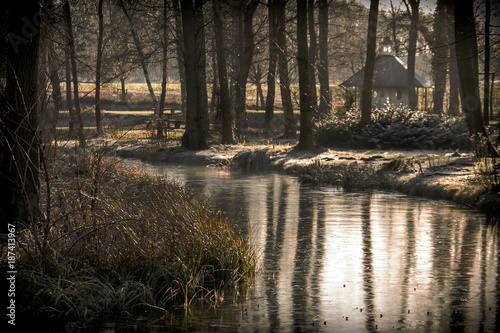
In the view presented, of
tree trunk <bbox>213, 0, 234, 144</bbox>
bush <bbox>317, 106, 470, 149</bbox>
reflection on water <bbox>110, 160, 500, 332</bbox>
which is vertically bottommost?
reflection on water <bbox>110, 160, 500, 332</bbox>

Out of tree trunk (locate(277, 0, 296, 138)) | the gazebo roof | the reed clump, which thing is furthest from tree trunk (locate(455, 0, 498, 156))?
the gazebo roof

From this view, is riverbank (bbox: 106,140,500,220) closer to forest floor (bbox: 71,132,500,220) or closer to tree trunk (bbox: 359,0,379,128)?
forest floor (bbox: 71,132,500,220)

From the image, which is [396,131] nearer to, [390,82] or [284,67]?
[284,67]

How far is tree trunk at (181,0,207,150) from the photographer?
2755 centimetres

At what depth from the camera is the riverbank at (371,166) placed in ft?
54.6

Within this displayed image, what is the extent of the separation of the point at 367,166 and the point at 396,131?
22.4 feet

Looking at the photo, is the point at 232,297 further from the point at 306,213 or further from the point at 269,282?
the point at 306,213

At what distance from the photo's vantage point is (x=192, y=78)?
27.8 m

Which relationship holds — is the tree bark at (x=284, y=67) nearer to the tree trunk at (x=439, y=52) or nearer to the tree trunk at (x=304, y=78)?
the tree trunk at (x=304, y=78)

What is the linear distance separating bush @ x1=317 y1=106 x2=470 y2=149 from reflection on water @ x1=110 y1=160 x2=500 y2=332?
8.96m

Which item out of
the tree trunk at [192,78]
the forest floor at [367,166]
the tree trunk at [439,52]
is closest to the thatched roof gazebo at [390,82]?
the tree trunk at [439,52]

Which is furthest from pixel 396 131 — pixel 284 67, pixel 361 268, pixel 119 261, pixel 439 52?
pixel 439 52

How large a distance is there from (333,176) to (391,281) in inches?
456

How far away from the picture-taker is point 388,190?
19.4 metres
